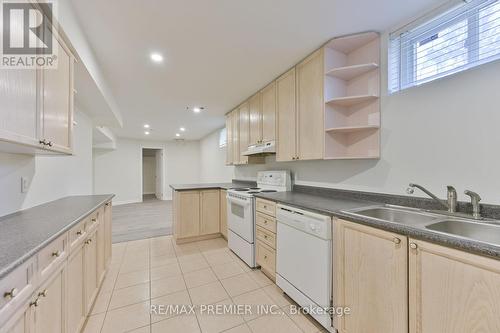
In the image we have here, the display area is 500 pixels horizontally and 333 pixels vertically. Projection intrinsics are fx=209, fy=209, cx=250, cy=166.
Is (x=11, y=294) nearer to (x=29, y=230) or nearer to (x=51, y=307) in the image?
(x=51, y=307)

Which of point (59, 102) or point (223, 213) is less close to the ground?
point (59, 102)

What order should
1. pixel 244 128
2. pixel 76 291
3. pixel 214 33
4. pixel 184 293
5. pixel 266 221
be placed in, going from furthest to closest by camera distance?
pixel 244 128 → pixel 266 221 → pixel 184 293 → pixel 214 33 → pixel 76 291

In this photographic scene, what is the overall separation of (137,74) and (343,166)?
8.77 ft

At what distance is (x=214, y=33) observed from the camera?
1.87 m

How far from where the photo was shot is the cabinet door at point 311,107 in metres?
2.15

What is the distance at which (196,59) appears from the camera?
2.30 meters

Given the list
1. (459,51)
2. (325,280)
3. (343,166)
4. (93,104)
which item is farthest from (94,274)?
(459,51)

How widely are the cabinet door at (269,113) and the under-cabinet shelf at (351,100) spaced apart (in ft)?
3.16

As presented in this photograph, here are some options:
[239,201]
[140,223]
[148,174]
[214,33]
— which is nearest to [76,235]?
[239,201]

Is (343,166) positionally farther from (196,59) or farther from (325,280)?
(196,59)

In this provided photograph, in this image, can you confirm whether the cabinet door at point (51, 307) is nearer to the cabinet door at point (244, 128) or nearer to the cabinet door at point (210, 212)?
the cabinet door at point (210, 212)

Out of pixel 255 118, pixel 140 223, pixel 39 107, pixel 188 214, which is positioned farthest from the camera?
pixel 140 223

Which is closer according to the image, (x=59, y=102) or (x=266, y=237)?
(x=59, y=102)

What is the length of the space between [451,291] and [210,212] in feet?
10.7
